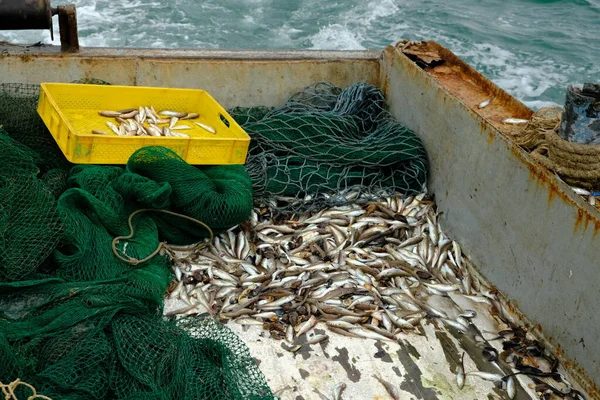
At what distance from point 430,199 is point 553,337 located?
1.97 meters

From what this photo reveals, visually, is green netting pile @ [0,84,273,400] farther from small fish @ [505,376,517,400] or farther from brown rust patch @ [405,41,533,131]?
brown rust patch @ [405,41,533,131]

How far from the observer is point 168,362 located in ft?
11.5

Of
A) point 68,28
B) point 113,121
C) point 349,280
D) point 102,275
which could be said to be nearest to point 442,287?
point 349,280

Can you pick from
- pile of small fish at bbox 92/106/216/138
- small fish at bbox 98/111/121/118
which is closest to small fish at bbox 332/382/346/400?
pile of small fish at bbox 92/106/216/138

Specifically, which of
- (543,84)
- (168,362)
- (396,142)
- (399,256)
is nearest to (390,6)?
(543,84)

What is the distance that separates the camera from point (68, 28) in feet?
20.5

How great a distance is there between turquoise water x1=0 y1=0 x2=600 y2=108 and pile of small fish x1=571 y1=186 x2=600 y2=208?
379 inches

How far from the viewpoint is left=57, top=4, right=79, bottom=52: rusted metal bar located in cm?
620

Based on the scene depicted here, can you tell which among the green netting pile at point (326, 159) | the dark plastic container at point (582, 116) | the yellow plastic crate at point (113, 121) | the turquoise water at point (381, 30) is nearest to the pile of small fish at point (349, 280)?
the green netting pile at point (326, 159)

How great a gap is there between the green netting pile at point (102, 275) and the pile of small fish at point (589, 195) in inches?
91.1

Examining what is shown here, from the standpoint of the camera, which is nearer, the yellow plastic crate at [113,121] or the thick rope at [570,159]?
the thick rope at [570,159]

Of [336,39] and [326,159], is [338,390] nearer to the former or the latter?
[326,159]

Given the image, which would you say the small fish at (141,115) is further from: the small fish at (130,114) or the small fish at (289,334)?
the small fish at (289,334)

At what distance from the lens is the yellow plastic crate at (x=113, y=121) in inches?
194
